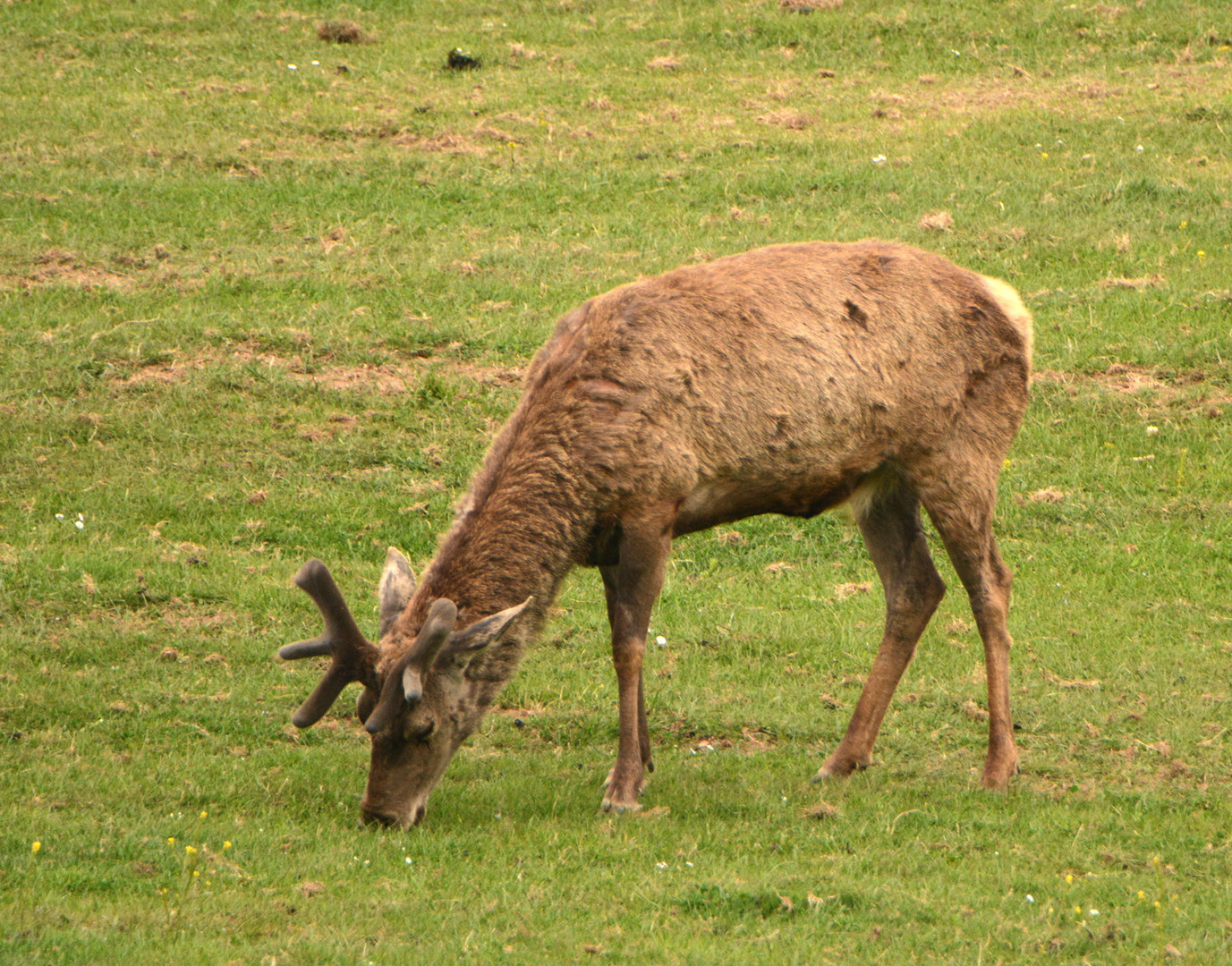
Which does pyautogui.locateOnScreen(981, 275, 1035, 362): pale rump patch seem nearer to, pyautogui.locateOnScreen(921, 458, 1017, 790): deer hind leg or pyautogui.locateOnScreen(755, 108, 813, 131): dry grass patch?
pyautogui.locateOnScreen(921, 458, 1017, 790): deer hind leg

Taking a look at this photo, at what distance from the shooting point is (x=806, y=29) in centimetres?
2028

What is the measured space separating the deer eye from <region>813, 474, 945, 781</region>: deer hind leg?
223 cm

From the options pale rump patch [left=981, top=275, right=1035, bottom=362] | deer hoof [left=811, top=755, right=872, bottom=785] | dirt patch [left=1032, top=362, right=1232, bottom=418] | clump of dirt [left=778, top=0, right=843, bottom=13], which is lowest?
deer hoof [left=811, top=755, right=872, bottom=785]

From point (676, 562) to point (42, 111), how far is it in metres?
10.6

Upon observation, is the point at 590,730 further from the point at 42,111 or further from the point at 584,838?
the point at 42,111

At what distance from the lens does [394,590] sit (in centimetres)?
764

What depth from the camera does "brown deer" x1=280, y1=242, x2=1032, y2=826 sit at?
7.17 meters

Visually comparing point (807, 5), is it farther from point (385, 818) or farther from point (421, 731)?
point (385, 818)

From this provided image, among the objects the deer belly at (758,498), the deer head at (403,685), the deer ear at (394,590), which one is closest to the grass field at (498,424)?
the deer head at (403,685)

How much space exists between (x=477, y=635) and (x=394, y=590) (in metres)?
0.74

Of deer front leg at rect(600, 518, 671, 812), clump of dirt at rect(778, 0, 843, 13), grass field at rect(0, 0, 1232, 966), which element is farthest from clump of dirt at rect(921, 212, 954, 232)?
deer front leg at rect(600, 518, 671, 812)

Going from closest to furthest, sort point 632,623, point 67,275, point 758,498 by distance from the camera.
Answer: point 632,623, point 758,498, point 67,275

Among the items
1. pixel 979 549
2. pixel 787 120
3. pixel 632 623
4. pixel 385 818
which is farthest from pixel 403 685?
pixel 787 120

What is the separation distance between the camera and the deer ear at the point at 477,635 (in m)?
7.06
